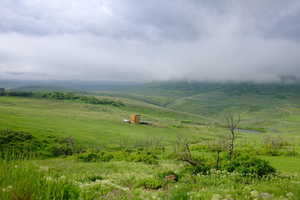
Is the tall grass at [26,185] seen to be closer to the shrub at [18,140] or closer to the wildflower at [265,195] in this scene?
the wildflower at [265,195]

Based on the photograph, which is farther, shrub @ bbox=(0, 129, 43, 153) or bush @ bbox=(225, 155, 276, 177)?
shrub @ bbox=(0, 129, 43, 153)

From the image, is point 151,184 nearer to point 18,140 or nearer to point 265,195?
point 265,195

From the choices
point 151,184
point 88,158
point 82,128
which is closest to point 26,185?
point 151,184

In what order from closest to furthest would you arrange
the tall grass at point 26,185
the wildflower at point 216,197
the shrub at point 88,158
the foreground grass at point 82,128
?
the tall grass at point 26,185
the wildflower at point 216,197
the shrub at point 88,158
the foreground grass at point 82,128

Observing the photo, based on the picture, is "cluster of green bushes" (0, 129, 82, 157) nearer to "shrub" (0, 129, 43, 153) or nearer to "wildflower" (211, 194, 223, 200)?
"shrub" (0, 129, 43, 153)

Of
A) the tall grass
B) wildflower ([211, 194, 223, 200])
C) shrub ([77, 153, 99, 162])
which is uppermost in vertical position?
the tall grass

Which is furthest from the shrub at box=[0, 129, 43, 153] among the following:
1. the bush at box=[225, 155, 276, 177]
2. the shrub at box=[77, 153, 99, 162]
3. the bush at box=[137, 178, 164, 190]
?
the bush at box=[225, 155, 276, 177]

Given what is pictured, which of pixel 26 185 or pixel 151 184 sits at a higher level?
pixel 26 185

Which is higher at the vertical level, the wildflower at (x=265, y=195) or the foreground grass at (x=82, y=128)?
the wildflower at (x=265, y=195)

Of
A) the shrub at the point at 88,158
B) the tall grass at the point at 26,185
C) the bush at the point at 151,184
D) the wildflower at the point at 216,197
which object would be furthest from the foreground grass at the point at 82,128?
the tall grass at the point at 26,185

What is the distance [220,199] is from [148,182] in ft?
16.8

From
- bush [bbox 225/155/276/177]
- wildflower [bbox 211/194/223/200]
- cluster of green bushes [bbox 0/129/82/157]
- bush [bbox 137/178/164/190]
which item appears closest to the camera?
wildflower [bbox 211/194/223/200]

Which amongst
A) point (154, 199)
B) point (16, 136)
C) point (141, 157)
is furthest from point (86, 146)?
point (154, 199)

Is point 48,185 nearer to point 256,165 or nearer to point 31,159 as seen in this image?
point 31,159
